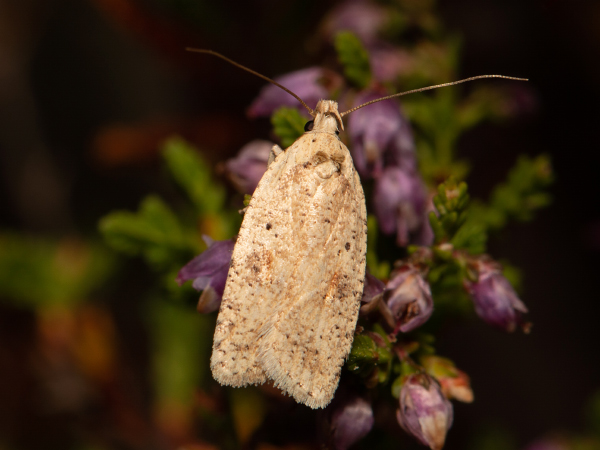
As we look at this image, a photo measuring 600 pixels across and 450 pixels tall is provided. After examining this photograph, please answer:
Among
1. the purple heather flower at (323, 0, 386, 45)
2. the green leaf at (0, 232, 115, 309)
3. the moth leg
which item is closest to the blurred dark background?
the green leaf at (0, 232, 115, 309)

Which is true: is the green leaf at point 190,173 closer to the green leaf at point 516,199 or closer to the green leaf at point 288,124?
the green leaf at point 288,124

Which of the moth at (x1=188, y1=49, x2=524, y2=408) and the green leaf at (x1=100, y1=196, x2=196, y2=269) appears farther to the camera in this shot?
the green leaf at (x1=100, y1=196, x2=196, y2=269)

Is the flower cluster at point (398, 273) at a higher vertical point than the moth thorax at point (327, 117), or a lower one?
lower

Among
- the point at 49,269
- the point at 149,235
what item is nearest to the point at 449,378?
the point at 149,235

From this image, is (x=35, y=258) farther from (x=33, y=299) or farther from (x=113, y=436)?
(x=113, y=436)

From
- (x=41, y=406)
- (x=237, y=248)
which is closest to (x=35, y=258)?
(x=41, y=406)

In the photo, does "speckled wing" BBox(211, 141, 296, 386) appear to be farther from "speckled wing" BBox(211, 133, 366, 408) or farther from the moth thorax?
the moth thorax

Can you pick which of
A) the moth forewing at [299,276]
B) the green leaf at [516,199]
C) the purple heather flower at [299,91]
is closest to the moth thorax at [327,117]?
the moth forewing at [299,276]
